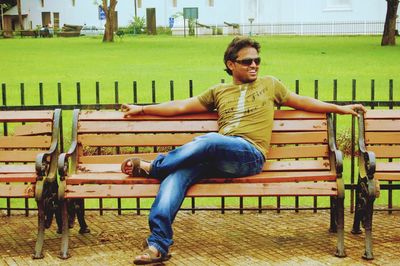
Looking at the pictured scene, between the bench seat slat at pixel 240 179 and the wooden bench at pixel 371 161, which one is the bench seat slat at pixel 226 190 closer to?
the bench seat slat at pixel 240 179

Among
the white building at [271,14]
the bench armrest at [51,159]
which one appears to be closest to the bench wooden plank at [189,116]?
the bench armrest at [51,159]

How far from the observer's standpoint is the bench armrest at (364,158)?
5855mm

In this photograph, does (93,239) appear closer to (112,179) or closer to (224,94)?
(112,179)

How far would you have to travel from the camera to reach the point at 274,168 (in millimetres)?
6199

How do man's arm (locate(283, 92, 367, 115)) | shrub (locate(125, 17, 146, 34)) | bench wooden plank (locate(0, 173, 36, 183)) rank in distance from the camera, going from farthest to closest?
shrub (locate(125, 17, 146, 34)), man's arm (locate(283, 92, 367, 115)), bench wooden plank (locate(0, 173, 36, 183))

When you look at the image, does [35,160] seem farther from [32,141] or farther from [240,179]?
[240,179]

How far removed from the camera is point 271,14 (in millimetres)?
56188

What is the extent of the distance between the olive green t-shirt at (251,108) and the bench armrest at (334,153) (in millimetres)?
436

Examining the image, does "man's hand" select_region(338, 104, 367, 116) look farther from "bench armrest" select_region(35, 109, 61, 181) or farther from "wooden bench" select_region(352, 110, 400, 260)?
"bench armrest" select_region(35, 109, 61, 181)

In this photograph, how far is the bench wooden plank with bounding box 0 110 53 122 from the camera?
6.62 m

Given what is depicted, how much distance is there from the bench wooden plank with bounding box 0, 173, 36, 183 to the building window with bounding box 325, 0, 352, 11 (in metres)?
48.0

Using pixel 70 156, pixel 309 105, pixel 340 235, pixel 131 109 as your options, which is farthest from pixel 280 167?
pixel 70 156

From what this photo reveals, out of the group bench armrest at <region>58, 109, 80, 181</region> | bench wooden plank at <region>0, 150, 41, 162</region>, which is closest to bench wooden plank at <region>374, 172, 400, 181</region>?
bench armrest at <region>58, 109, 80, 181</region>

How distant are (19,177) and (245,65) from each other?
74.7 inches
